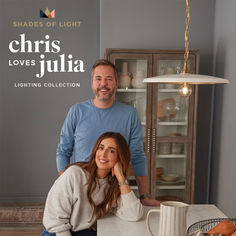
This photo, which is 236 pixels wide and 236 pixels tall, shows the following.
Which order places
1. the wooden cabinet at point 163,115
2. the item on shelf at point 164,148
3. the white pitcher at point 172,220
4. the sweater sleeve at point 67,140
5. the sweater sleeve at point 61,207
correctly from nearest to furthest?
1. the white pitcher at point 172,220
2. the sweater sleeve at point 61,207
3. the sweater sleeve at point 67,140
4. the wooden cabinet at point 163,115
5. the item on shelf at point 164,148

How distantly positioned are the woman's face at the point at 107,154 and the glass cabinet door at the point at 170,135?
1.67 metres

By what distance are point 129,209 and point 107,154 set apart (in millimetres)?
289

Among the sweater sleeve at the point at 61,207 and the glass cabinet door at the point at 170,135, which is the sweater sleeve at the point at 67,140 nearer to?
the sweater sleeve at the point at 61,207

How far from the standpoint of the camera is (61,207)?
1.58 meters

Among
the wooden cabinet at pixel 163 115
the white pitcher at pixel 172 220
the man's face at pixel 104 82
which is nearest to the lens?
the white pitcher at pixel 172 220

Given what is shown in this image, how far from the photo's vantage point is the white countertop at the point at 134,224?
1.46 metres

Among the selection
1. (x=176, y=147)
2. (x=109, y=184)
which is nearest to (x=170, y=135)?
(x=176, y=147)

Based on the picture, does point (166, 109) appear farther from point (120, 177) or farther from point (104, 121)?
point (120, 177)

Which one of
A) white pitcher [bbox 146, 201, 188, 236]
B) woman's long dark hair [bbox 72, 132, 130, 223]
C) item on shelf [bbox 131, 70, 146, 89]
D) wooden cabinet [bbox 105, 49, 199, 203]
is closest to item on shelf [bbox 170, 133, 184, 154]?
wooden cabinet [bbox 105, 49, 199, 203]

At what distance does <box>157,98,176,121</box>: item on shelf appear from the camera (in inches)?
130

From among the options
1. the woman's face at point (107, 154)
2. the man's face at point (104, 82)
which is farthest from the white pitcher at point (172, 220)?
the man's face at point (104, 82)

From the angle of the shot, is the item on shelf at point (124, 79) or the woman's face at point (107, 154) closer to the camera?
the woman's face at point (107, 154)

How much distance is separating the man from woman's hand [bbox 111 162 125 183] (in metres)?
0.39

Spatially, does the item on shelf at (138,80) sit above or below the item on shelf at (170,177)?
above
